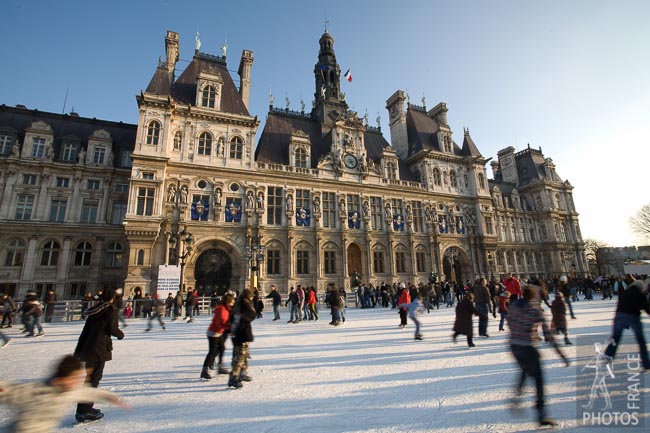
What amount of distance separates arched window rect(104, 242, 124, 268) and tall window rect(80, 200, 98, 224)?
2556 millimetres

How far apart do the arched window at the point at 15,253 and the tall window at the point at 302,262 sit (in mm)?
19985

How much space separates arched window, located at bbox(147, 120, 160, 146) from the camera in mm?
23484

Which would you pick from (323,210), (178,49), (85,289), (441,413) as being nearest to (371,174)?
(323,210)

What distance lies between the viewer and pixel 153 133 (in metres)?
23.7

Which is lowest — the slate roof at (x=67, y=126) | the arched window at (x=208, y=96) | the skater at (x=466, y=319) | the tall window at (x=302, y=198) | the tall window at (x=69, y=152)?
the skater at (x=466, y=319)

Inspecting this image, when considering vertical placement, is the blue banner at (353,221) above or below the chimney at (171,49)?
below

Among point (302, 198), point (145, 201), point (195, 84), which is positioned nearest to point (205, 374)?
point (145, 201)

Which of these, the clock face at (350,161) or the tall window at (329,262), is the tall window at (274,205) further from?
the clock face at (350,161)

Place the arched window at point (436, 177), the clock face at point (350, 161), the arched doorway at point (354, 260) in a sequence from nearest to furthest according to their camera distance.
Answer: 1. the arched doorway at point (354, 260)
2. the clock face at point (350, 161)
3. the arched window at point (436, 177)

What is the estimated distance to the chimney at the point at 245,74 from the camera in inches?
1195

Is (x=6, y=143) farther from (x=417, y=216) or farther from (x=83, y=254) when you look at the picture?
(x=417, y=216)

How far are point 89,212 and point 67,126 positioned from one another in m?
8.75

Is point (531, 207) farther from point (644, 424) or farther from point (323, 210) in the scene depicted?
point (644, 424)

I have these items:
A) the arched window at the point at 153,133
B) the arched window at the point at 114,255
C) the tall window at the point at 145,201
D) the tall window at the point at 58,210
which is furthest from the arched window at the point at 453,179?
the tall window at the point at 58,210
